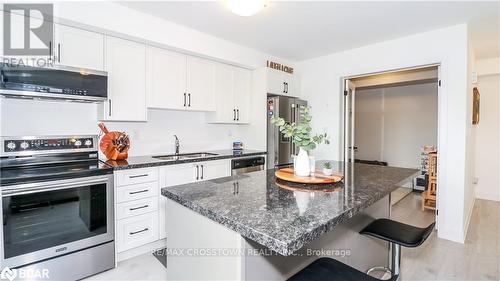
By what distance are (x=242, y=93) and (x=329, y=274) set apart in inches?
119

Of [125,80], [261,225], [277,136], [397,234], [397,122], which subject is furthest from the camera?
[397,122]

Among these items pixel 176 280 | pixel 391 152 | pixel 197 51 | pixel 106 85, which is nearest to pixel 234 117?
pixel 197 51

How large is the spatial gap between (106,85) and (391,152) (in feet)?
19.1

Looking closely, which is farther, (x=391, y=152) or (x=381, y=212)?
(x=391, y=152)

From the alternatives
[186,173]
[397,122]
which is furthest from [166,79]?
[397,122]

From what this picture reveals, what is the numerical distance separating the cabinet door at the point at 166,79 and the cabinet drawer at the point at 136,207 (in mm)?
1043

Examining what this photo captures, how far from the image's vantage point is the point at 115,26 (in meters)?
2.45

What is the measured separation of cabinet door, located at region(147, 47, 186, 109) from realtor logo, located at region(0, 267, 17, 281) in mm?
1759

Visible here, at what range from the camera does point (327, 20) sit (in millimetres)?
2770

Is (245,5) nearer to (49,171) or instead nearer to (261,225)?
(261,225)

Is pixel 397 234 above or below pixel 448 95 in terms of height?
below

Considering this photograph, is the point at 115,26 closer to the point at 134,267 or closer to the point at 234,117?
the point at 234,117

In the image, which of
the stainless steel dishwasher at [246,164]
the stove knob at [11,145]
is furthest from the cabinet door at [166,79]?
the stove knob at [11,145]

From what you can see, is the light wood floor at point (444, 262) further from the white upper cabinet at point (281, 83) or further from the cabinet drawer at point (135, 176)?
the white upper cabinet at point (281, 83)
